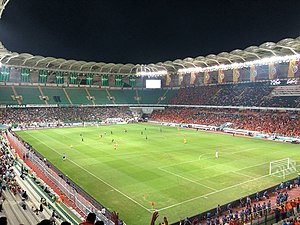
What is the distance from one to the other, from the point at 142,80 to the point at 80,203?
267 ft

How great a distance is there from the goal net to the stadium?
0.21 m

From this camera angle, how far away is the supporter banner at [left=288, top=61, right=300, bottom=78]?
189ft

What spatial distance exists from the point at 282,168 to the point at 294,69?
3721 centimetres

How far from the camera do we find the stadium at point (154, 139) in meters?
18.3

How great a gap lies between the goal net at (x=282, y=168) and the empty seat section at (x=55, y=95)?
6212cm

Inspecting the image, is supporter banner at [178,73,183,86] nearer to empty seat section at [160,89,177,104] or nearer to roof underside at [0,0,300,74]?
roof underside at [0,0,300,74]

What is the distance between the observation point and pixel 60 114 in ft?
244

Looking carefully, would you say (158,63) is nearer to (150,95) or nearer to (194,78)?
(194,78)

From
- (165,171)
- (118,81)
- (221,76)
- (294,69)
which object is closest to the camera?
(165,171)

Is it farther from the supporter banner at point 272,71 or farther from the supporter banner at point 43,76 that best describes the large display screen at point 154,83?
the supporter banner at point 272,71

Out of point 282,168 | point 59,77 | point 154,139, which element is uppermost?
point 59,77

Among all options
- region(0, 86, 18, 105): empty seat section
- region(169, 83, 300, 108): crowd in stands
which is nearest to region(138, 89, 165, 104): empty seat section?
region(169, 83, 300, 108): crowd in stands

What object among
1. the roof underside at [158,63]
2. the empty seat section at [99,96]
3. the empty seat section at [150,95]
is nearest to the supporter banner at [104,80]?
the roof underside at [158,63]

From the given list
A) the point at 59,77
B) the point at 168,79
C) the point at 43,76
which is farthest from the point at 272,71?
the point at 43,76
